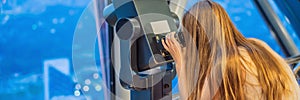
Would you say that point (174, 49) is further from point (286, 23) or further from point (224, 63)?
point (286, 23)

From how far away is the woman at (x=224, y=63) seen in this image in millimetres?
1498

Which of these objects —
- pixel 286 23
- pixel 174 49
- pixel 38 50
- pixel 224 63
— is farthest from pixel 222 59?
pixel 286 23

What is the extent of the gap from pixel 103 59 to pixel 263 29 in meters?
1.60

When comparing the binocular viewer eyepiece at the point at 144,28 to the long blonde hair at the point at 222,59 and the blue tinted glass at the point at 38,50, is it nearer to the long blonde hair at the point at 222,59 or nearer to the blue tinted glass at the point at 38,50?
the long blonde hair at the point at 222,59

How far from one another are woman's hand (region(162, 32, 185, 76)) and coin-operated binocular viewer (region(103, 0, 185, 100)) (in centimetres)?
3

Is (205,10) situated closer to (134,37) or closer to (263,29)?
(134,37)

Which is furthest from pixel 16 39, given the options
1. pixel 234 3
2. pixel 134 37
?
pixel 234 3

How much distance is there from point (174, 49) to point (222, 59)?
0.76ft

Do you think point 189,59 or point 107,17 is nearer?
point 189,59

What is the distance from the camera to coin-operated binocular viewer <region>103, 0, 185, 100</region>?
168cm

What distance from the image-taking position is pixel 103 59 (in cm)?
243

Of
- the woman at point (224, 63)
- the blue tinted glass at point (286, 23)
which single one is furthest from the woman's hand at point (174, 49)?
the blue tinted glass at point (286, 23)

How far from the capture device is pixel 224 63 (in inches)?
58.7

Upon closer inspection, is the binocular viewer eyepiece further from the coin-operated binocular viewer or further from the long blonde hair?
the long blonde hair
